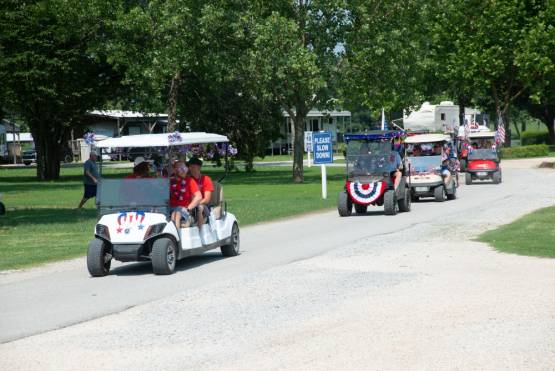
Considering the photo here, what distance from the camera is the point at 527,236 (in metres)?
20.2

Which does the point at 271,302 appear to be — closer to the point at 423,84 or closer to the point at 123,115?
the point at 423,84

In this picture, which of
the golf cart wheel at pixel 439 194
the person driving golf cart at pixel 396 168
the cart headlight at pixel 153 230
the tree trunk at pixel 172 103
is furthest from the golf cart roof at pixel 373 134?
the tree trunk at pixel 172 103

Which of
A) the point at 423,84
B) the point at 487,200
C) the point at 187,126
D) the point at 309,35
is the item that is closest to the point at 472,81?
the point at 423,84

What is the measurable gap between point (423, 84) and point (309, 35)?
2810 cm

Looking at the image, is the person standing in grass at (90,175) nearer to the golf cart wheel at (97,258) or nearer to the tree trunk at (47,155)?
the golf cart wheel at (97,258)

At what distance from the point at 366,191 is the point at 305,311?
15139mm

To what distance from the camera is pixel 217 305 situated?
12664 millimetres

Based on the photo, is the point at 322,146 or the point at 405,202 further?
the point at 322,146

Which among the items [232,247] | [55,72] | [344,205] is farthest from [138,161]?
[55,72]

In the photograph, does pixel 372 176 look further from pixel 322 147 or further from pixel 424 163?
pixel 322 147

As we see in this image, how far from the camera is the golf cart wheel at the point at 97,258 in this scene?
15891 millimetres

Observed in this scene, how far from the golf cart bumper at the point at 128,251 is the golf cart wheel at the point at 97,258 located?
0.61ft

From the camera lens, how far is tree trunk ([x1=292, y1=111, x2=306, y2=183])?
48.6 meters

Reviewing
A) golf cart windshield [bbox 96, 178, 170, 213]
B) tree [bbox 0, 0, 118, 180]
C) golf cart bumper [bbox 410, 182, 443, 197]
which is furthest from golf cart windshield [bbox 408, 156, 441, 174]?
tree [bbox 0, 0, 118, 180]
